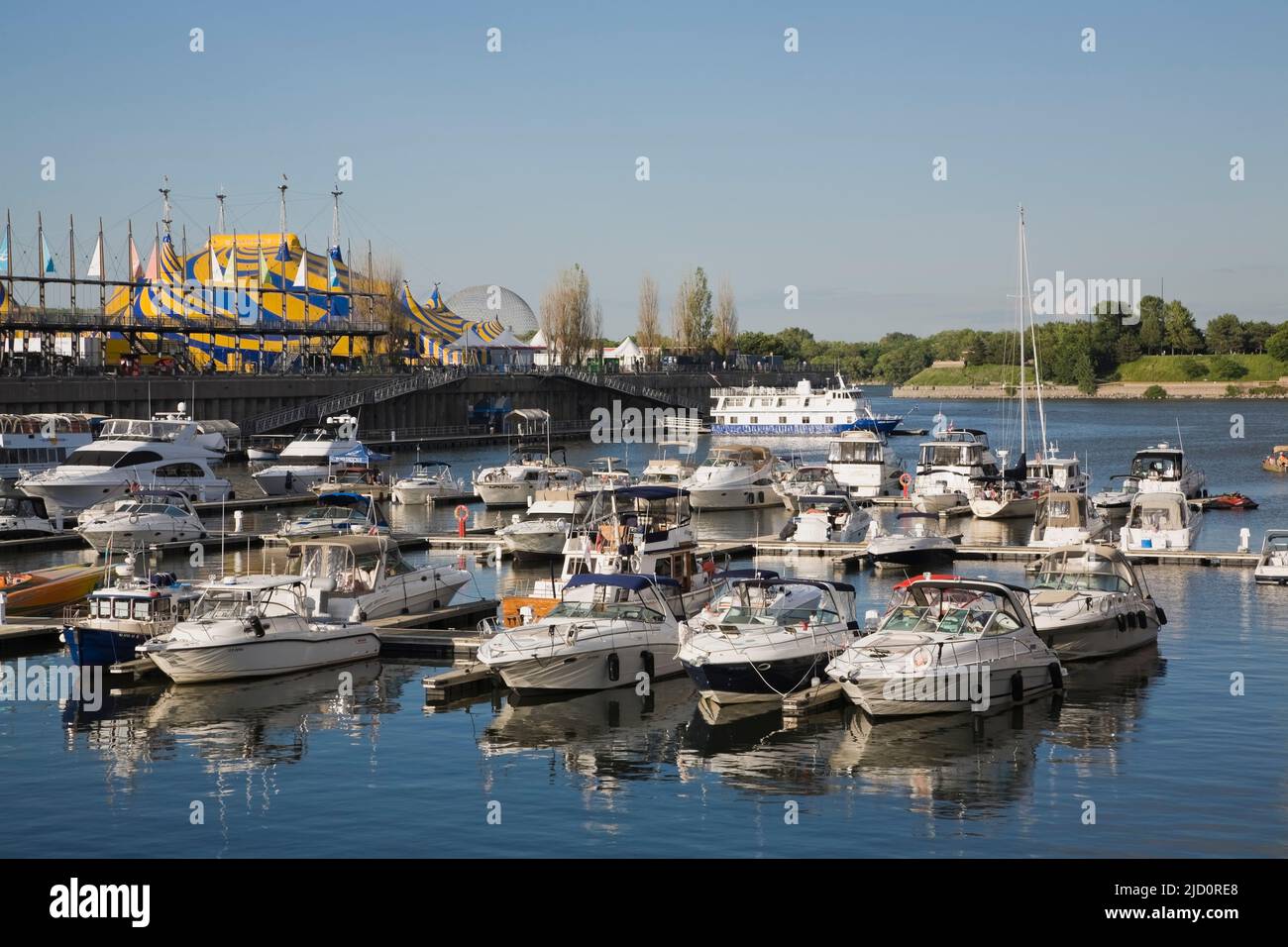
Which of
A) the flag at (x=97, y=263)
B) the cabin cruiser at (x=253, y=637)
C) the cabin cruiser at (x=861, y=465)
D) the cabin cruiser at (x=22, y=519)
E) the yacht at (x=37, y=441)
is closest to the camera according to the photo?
the cabin cruiser at (x=253, y=637)

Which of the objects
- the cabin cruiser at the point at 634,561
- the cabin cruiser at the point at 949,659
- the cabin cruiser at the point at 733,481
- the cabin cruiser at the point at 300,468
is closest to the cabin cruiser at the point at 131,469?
the cabin cruiser at the point at 300,468

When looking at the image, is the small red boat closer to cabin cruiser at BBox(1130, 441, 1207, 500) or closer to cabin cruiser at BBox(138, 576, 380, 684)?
cabin cruiser at BBox(1130, 441, 1207, 500)

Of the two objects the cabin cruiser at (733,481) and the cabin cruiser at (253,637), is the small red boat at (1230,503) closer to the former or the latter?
the cabin cruiser at (733,481)

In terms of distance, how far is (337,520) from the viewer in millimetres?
54594

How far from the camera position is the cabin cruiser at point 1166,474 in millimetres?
70250

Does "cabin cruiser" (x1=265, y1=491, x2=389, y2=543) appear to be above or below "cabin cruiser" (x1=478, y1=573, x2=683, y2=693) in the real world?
above

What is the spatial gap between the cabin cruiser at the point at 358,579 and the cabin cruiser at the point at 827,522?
19930 mm

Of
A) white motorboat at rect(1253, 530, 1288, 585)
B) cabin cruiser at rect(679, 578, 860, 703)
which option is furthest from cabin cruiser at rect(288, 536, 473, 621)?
white motorboat at rect(1253, 530, 1288, 585)

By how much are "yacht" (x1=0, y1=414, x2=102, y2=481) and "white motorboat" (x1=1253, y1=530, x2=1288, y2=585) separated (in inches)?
2118

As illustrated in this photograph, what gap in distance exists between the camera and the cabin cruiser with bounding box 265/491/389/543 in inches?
2122

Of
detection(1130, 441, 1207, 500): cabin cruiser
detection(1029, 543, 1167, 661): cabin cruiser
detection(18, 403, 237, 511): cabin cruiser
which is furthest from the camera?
detection(1130, 441, 1207, 500): cabin cruiser

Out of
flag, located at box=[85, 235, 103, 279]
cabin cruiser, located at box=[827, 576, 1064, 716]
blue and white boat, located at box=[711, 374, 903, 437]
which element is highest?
flag, located at box=[85, 235, 103, 279]
